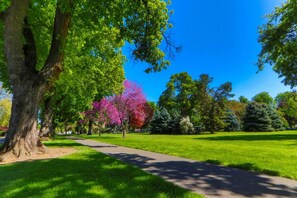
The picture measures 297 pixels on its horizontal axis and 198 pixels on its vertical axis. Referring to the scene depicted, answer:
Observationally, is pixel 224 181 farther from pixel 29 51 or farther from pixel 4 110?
pixel 4 110

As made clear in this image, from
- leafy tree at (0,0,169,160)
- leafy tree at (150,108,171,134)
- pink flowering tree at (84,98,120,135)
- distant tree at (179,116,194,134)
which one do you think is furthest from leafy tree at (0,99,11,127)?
leafy tree at (0,0,169,160)

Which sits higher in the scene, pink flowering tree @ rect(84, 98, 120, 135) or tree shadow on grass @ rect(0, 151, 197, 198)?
pink flowering tree @ rect(84, 98, 120, 135)

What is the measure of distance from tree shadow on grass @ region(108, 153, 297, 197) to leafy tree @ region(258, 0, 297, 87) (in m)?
13.5

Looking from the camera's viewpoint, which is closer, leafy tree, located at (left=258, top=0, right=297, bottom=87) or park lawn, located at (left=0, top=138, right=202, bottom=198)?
park lawn, located at (left=0, top=138, right=202, bottom=198)

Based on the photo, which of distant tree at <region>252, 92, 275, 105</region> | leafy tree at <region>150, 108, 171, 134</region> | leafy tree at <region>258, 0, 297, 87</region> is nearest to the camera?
leafy tree at <region>258, 0, 297, 87</region>

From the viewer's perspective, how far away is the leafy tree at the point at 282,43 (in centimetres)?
1977

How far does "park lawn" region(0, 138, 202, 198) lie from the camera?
4762 mm

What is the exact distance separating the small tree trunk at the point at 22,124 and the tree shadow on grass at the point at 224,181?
5.39 meters

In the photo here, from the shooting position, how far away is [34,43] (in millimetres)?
11023

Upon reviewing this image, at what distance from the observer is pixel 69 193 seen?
471 centimetres

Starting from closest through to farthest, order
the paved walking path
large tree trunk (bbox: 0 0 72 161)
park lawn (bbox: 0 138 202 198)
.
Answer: park lawn (bbox: 0 138 202 198), the paved walking path, large tree trunk (bbox: 0 0 72 161)

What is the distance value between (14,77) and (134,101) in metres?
21.7

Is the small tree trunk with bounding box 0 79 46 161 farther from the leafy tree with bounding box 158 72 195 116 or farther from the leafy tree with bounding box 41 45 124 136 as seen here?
the leafy tree with bounding box 158 72 195 116

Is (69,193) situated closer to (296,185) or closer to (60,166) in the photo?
(60,166)
